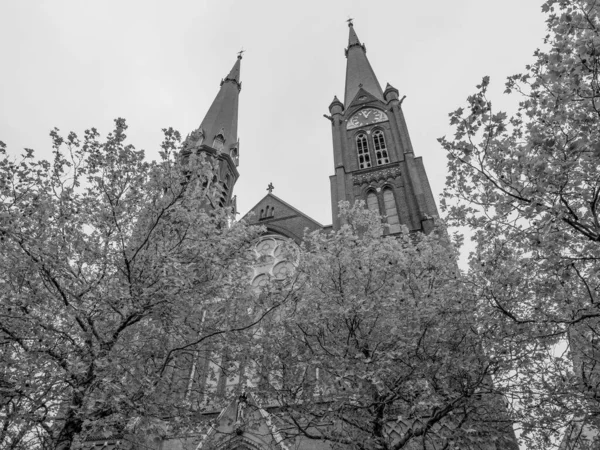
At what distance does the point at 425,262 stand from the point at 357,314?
279cm

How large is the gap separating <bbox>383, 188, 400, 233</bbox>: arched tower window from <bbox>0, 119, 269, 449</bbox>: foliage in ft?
39.9

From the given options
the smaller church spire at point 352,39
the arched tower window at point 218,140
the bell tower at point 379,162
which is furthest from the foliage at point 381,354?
the smaller church spire at point 352,39

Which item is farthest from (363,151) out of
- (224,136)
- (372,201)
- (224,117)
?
(224,117)

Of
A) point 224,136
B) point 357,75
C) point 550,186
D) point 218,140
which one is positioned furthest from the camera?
point 357,75

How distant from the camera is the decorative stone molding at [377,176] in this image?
23.8 metres

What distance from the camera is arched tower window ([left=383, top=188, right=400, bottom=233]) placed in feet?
69.1

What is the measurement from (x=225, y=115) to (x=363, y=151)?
16.5 m

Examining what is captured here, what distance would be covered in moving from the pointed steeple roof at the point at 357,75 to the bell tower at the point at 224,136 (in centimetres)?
1035

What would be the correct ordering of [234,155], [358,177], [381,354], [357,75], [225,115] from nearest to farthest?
[381,354]
[358,177]
[234,155]
[357,75]
[225,115]

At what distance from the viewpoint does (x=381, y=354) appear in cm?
877

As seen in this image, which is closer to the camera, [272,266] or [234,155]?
[272,266]

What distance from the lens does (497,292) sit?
8133mm

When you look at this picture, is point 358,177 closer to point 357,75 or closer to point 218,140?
point 218,140

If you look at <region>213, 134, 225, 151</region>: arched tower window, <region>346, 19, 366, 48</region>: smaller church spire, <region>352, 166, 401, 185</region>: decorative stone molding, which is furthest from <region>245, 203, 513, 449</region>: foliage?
<region>346, 19, 366, 48</region>: smaller church spire
